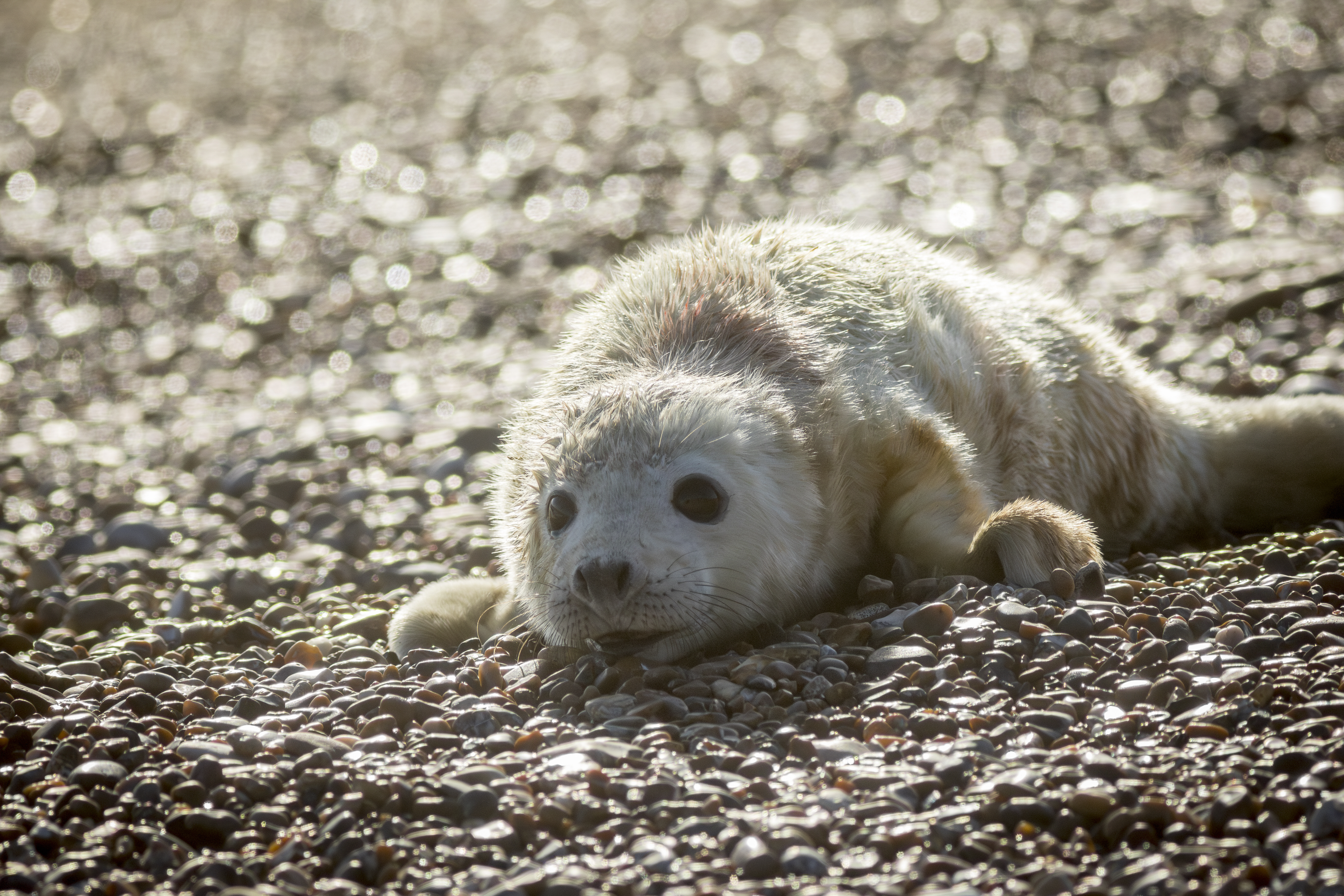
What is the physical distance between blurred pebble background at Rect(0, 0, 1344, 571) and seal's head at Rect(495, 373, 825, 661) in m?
2.15

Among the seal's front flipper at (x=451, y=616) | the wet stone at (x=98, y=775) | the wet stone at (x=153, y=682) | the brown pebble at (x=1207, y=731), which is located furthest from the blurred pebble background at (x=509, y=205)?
the brown pebble at (x=1207, y=731)

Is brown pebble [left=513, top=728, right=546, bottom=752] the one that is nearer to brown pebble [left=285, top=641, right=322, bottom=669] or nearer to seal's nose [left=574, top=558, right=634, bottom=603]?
seal's nose [left=574, top=558, right=634, bottom=603]

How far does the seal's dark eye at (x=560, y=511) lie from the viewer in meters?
4.28

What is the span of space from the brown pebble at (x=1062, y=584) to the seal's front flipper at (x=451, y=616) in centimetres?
205

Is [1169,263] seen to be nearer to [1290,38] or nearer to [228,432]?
[1290,38]

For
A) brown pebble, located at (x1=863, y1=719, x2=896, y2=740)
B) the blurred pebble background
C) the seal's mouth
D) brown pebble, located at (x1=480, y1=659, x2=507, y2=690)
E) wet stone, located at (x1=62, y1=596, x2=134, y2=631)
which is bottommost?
brown pebble, located at (x1=863, y1=719, x2=896, y2=740)

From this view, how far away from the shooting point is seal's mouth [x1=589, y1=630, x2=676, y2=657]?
13.5 feet

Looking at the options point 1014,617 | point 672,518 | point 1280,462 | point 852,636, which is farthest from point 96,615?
point 1280,462

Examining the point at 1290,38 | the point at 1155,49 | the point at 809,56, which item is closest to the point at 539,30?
the point at 809,56

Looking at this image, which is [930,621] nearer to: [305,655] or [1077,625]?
[1077,625]

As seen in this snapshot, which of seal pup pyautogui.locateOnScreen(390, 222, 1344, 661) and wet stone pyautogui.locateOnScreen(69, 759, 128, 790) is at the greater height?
seal pup pyautogui.locateOnScreen(390, 222, 1344, 661)

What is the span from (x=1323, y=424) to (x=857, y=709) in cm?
316

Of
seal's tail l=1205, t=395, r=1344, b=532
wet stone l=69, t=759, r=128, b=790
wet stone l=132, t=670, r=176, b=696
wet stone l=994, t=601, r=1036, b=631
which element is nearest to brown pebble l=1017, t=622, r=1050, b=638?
wet stone l=994, t=601, r=1036, b=631

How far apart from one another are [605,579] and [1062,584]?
1.58m
